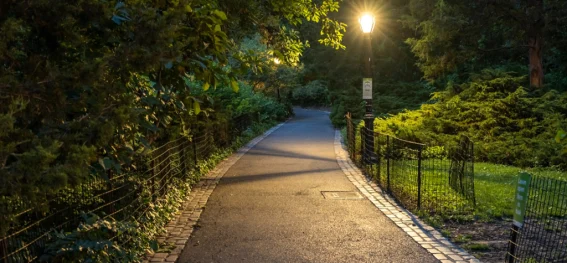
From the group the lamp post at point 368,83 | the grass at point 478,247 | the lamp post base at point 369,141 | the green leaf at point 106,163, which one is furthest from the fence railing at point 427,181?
the green leaf at point 106,163

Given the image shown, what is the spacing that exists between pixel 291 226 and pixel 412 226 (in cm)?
178

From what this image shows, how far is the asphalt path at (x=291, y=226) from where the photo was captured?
6.21 metres

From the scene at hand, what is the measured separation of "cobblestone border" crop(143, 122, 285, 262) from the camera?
6270 millimetres

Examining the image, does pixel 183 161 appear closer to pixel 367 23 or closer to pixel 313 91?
pixel 367 23

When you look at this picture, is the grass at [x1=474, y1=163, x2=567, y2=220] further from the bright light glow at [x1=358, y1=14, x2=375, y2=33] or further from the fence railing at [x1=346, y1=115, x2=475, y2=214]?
the bright light glow at [x1=358, y1=14, x2=375, y2=33]

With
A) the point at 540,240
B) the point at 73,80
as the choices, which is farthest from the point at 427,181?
the point at 73,80

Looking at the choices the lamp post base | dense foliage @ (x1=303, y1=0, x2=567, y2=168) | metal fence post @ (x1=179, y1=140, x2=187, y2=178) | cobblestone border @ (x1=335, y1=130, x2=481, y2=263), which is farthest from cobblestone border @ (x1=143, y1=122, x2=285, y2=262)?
dense foliage @ (x1=303, y1=0, x2=567, y2=168)

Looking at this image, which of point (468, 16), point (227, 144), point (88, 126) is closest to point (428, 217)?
point (88, 126)

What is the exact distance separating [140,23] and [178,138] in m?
6.27

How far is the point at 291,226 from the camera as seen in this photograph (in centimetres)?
756

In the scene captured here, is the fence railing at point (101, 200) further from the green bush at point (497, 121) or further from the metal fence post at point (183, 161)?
the green bush at point (497, 121)

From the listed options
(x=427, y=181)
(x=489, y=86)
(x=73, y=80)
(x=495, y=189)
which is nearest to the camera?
(x=73, y=80)

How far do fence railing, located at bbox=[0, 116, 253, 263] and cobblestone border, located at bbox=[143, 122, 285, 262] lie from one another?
15.5 inches

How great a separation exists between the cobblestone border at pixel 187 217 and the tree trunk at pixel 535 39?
1527cm
